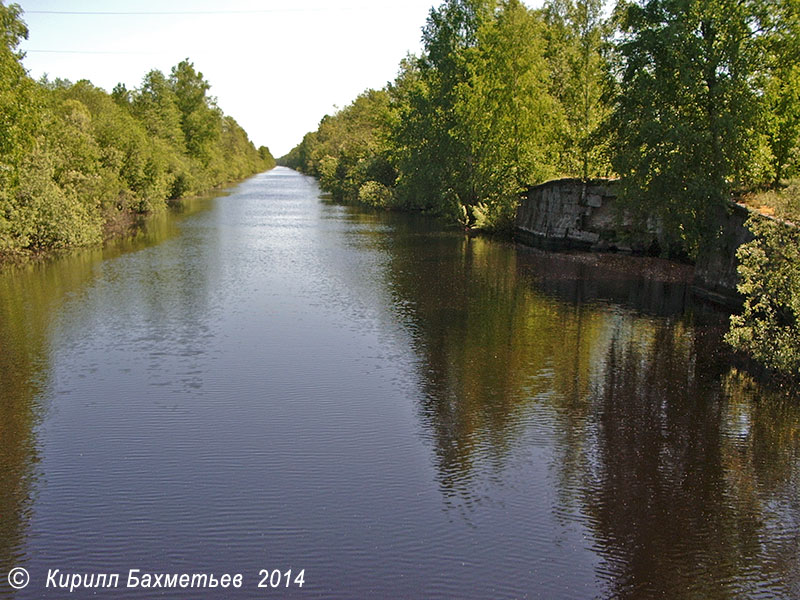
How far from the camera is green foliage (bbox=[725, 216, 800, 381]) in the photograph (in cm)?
1573

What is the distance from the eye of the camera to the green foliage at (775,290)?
15727 mm

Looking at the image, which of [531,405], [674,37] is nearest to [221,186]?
[674,37]

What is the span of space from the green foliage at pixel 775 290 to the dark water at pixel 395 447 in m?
0.92

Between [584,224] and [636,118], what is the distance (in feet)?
41.0

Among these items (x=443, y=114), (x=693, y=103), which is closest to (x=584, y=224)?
(x=693, y=103)

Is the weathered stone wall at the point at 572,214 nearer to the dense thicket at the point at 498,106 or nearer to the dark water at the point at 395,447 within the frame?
the dense thicket at the point at 498,106

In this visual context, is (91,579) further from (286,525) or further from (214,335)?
(214,335)

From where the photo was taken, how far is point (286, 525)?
9859 millimetres

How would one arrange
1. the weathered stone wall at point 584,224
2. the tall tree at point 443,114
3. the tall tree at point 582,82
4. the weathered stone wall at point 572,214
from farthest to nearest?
the tall tree at point 443,114, the tall tree at point 582,82, the weathered stone wall at point 572,214, the weathered stone wall at point 584,224

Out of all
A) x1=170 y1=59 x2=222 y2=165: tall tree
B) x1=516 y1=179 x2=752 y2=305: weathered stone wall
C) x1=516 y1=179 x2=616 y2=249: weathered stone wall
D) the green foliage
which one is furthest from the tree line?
x1=170 y1=59 x2=222 y2=165: tall tree

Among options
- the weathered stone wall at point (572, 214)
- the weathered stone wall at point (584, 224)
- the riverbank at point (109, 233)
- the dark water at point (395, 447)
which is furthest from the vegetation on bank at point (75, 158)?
the weathered stone wall at point (572, 214)

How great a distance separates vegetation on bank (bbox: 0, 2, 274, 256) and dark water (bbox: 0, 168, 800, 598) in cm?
700

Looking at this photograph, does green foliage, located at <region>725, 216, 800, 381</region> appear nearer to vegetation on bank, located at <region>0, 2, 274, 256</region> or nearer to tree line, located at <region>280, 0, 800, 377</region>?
tree line, located at <region>280, 0, 800, 377</region>

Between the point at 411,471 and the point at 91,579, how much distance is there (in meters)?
4.81
